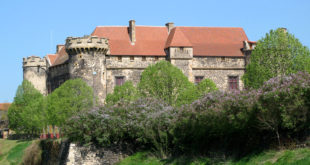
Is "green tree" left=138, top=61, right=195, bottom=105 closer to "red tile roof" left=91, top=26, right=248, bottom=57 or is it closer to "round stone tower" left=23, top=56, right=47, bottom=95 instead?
"red tile roof" left=91, top=26, right=248, bottom=57


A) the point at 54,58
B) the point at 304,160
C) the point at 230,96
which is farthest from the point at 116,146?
the point at 54,58

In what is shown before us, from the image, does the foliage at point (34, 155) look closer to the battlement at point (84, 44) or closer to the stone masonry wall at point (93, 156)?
the stone masonry wall at point (93, 156)

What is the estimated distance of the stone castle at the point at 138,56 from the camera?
46.5 m

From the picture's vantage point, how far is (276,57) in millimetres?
39906

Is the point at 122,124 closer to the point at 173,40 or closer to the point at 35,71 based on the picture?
the point at 173,40

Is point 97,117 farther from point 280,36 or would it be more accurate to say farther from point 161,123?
point 280,36

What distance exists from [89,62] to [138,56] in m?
5.10

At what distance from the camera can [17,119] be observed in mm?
59250

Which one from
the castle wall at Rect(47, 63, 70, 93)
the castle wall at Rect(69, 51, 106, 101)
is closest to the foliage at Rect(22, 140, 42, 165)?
the castle wall at Rect(69, 51, 106, 101)

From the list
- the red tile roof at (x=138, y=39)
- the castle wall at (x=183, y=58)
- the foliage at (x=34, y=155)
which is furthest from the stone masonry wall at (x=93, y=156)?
the castle wall at (x=183, y=58)

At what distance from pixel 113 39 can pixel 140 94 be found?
10278 millimetres

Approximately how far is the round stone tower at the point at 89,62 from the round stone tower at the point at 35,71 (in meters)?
9.29

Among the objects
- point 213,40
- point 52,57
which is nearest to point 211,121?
point 213,40

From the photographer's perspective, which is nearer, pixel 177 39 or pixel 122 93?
pixel 122 93
